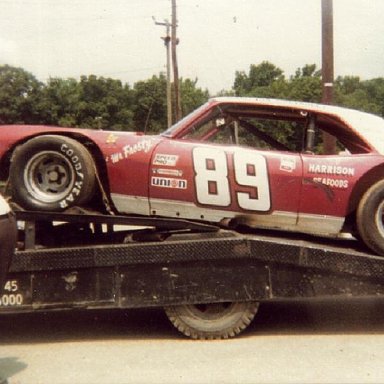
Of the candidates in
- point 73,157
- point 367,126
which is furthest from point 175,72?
point 73,157

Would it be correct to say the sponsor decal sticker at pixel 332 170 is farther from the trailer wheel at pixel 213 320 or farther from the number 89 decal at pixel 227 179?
the trailer wheel at pixel 213 320

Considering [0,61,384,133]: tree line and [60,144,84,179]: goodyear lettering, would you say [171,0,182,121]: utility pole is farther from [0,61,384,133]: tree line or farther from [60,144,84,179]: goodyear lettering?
[0,61,384,133]: tree line

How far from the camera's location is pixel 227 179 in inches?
212

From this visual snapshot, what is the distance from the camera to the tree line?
7600cm

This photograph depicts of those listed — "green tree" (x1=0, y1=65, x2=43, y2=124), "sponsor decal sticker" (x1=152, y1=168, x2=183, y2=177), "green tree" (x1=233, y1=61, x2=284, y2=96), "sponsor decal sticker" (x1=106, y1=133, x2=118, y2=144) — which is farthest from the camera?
"green tree" (x1=233, y1=61, x2=284, y2=96)

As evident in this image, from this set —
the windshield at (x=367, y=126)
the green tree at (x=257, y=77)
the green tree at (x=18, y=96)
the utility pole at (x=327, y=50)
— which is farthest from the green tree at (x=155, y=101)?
the windshield at (x=367, y=126)

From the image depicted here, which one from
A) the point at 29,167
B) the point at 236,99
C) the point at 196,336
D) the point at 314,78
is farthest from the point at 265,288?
the point at 314,78

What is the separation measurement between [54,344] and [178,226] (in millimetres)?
1417

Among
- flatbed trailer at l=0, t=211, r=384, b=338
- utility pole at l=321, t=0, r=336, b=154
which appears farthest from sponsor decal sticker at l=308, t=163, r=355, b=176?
utility pole at l=321, t=0, r=336, b=154

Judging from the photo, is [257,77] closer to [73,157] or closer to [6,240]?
Result: [73,157]

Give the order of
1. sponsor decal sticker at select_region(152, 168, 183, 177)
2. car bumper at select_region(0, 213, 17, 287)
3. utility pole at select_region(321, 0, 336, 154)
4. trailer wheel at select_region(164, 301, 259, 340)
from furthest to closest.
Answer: utility pole at select_region(321, 0, 336, 154) < sponsor decal sticker at select_region(152, 168, 183, 177) < trailer wheel at select_region(164, 301, 259, 340) < car bumper at select_region(0, 213, 17, 287)

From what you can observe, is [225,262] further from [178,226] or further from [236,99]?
[236,99]

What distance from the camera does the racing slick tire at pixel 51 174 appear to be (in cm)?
534

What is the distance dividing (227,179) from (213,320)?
118cm
